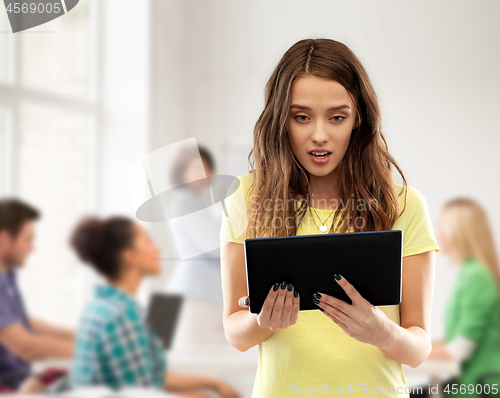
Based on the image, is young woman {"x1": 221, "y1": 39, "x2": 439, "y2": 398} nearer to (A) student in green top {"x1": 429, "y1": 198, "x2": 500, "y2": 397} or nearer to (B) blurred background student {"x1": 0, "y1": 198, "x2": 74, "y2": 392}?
(B) blurred background student {"x1": 0, "y1": 198, "x2": 74, "y2": 392}

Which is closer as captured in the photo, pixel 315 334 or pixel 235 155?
pixel 315 334

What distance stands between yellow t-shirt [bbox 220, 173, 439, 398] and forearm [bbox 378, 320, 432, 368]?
0.09 feet

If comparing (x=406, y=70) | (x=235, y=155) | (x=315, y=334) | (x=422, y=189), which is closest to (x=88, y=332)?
(x=235, y=155)

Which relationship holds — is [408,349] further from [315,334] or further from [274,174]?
[274,174]

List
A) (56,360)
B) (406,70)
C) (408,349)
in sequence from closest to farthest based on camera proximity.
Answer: (408,349) → (56,360) → (406,70)

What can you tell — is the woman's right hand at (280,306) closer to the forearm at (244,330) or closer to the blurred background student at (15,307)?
the forearm at (244,330)

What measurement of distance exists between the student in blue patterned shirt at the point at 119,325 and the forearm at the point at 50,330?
0.12ft

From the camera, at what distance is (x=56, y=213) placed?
5.08ft

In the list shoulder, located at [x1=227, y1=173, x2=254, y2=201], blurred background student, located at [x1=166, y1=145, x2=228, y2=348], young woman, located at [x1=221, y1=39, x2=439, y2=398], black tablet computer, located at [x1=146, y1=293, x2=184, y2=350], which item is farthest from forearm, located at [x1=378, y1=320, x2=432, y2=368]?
black tablet computer, located at [x1=146, y1=293, x2=184, y2=350]

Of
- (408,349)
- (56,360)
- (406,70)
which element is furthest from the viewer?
(406,70)

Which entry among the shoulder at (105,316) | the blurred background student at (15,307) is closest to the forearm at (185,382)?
the shoulder at (105,316)

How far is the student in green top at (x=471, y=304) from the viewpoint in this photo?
4.97 ft

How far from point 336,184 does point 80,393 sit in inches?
52.1

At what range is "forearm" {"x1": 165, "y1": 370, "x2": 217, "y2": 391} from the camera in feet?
5.26
